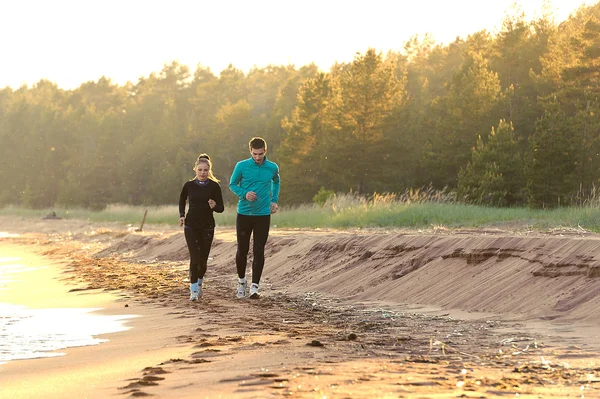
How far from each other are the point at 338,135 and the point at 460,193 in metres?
15.6

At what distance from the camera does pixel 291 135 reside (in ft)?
192

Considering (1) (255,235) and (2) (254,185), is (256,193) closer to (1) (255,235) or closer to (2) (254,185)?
(2) (254,185)

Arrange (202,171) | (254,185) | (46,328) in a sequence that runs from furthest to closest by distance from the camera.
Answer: (254,185), (202,171), (46,328)

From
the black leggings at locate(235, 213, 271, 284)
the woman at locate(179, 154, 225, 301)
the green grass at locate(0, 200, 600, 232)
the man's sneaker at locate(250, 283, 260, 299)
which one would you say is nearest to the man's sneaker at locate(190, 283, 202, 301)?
the woman at locate(179, 154, 225, 301)

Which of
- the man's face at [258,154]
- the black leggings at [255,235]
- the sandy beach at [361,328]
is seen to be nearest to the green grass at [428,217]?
the sandy beach at [361,328]

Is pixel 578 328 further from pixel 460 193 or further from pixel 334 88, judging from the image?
pixel 334 88

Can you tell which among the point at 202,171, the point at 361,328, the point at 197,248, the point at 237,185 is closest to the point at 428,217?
the point at 237,185

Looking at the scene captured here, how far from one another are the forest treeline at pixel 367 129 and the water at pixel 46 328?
20.7 metres

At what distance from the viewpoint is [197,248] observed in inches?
427

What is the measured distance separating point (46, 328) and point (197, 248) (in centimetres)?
268

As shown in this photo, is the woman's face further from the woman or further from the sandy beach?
the sandy beach

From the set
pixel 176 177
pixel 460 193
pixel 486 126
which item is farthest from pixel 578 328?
pixel 176 177

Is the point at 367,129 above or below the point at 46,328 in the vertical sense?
above

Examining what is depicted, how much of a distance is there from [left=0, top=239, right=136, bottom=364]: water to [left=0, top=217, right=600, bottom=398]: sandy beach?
25 cm
